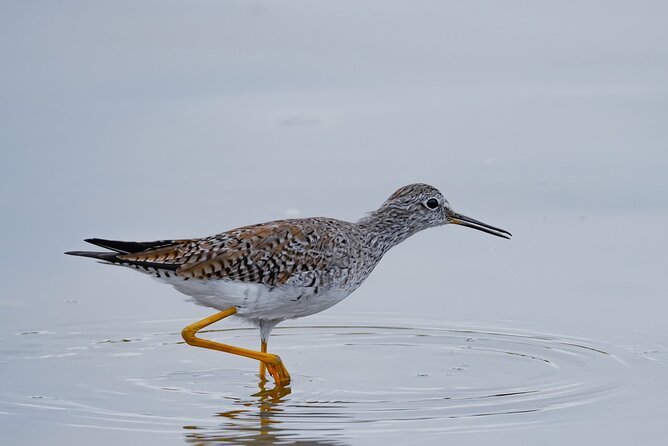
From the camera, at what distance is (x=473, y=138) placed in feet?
43.2

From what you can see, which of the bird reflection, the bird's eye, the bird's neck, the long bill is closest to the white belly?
the bird reflection

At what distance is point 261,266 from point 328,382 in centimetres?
93

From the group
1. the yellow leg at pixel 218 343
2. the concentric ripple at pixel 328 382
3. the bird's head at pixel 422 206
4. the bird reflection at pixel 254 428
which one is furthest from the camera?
the bird's head at pixel 422 206

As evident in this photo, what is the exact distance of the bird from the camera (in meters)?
9.23

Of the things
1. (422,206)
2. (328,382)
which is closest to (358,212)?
(422,206)

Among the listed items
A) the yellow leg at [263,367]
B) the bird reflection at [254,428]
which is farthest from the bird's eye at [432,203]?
the bird reflection at [254,428]

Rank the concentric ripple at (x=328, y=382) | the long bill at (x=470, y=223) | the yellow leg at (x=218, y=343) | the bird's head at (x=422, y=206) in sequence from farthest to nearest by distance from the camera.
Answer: the long bill at (x=470, y=223)
the bird's head at (x=422, y=206)
the yellow leg at (x=218, y=343)
the concentric ripple at (x=328, y=382)

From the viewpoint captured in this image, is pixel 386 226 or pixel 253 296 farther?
pixel 386 226

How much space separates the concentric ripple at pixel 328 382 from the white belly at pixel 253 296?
399mm

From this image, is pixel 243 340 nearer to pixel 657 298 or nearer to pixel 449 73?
pixel 657 298

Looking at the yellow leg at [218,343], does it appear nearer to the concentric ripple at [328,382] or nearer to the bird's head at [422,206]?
the concentric ripple at [328,382]

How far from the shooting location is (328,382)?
8867 millimetres

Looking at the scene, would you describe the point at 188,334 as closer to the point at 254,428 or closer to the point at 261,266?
the point at 261,266

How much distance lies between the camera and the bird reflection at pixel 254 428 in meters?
7.58
